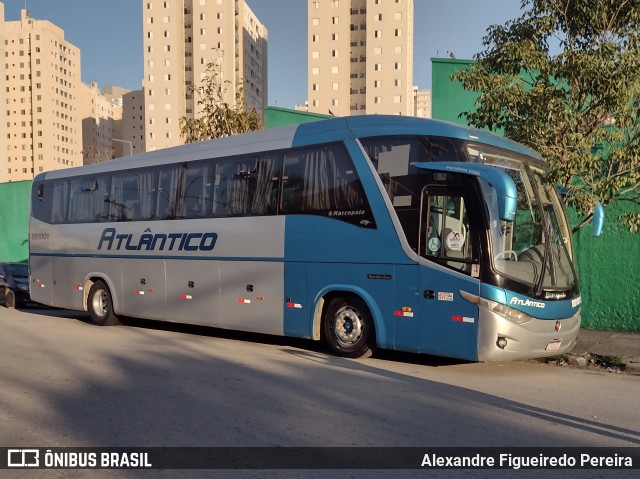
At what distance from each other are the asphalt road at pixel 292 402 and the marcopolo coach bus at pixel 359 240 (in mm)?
666

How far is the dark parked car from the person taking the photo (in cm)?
1861

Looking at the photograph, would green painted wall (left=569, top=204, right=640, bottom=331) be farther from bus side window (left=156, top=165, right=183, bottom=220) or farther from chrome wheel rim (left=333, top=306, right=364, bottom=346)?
bus side window (left=156, top=165, right=183, bottom=220)

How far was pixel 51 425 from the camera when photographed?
5609 mm

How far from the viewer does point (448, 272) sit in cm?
815

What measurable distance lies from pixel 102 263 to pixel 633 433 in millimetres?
11312

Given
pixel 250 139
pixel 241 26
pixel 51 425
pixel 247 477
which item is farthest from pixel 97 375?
pixel 241 26

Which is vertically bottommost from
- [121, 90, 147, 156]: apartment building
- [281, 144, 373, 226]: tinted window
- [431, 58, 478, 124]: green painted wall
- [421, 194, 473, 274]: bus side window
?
[421, 194, 473, 274]: bus side window

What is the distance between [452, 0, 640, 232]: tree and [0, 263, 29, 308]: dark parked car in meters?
14.9

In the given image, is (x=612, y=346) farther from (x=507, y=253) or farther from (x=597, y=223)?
(x=507, y=253)

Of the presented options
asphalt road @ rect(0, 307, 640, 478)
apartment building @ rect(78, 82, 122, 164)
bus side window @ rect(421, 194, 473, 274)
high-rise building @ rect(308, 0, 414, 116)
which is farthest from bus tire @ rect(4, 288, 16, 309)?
apartment building @ rect(78, 82, 122, 164)

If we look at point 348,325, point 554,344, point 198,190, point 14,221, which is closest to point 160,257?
point 198,190

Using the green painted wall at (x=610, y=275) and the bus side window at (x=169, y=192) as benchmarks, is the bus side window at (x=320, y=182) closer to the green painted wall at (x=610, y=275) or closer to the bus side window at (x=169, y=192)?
the bus side window at (x=169, y=192)

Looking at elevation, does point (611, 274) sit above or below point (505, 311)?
above

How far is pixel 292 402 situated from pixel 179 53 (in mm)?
109183
